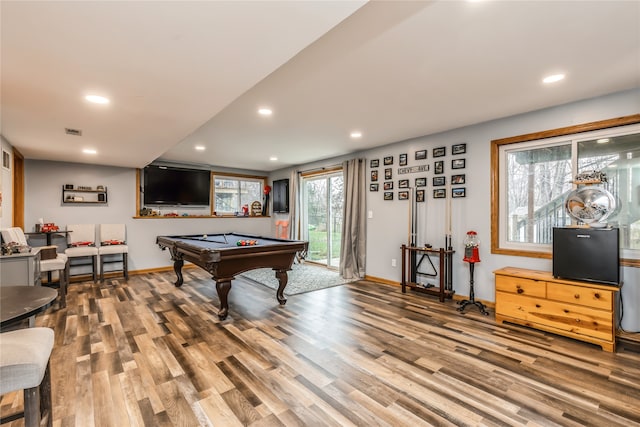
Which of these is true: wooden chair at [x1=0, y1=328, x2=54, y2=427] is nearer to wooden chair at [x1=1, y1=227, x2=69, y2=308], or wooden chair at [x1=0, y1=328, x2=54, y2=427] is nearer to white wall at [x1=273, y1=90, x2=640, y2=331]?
wooden chair at [x1=1, y1=227, x2=69, y2=308]

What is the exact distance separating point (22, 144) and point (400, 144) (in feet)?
17.4

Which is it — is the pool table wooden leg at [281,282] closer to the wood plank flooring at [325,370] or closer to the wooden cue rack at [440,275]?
the wood plank flooring at [325,370]

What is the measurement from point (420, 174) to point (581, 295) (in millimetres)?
2422

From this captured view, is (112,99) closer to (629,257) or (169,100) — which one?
(169,100)

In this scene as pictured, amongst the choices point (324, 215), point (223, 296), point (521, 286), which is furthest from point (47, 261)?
point (521, 286)

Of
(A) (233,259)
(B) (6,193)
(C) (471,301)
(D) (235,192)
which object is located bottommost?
(C) (471,301)

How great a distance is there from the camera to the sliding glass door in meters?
6.40

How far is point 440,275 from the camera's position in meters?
4.00

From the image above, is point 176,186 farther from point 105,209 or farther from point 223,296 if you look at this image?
point 223,296

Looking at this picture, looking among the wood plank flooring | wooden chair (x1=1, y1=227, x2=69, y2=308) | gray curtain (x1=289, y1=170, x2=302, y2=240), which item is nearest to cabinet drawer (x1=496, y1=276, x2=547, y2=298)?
the wood plank flooring

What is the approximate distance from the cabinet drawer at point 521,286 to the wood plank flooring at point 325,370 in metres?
0.38

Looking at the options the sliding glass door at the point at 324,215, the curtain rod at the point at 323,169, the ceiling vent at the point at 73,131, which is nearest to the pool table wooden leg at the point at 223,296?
the ceiling vent at the point at 73,131

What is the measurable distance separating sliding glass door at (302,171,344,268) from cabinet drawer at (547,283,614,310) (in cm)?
381

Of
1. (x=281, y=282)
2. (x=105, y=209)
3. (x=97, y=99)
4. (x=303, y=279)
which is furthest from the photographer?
(x=105, y=209)
